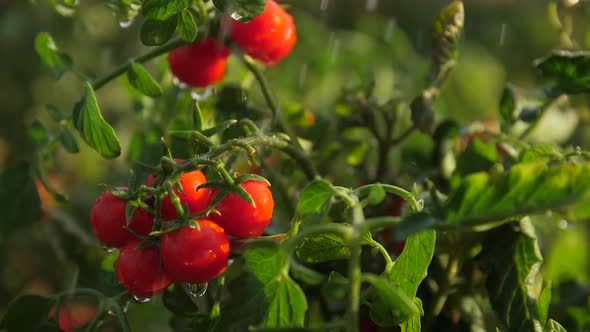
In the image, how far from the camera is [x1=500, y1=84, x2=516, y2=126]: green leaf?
79 cm

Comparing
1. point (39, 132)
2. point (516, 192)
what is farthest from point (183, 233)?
point (39, 132)

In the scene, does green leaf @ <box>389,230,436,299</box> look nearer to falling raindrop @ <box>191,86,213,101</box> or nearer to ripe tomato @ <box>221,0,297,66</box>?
ripe tomato @ <box>221,0,297,66</box>

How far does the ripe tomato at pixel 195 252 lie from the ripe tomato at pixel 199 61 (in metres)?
0.23

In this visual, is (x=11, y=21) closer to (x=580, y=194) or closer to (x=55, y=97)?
(x=55, y=97)

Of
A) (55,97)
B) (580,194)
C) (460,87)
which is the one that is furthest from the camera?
(55,97)

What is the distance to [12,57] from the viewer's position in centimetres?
178

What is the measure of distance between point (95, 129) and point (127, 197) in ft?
0.29

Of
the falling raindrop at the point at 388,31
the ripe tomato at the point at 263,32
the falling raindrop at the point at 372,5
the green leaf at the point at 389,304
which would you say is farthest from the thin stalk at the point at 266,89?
the falling raindrop at the point at 372,5

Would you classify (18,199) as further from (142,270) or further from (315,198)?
(315,198)

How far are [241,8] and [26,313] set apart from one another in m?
0.32

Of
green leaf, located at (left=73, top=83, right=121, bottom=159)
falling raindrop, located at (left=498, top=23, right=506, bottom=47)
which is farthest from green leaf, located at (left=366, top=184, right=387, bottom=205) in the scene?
falling raindrop, located at (left=498, top=23, right=506, bottom=47)

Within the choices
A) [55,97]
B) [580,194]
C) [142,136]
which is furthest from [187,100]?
[55,97]

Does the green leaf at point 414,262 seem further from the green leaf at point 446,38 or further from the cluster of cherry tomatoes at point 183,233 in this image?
the green leaf at point 446,38

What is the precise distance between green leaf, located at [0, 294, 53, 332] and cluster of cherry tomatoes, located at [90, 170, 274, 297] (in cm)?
9
